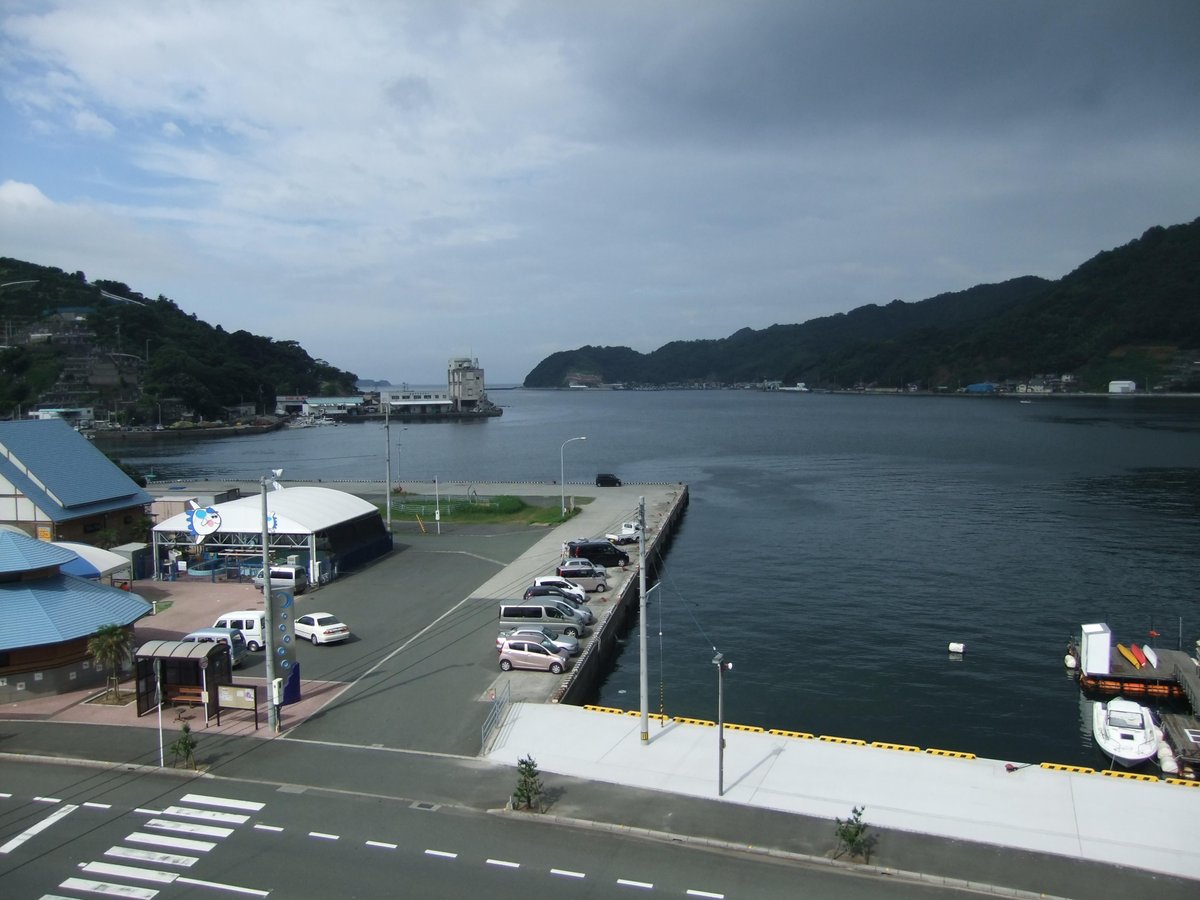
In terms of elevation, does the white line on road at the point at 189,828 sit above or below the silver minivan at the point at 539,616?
below

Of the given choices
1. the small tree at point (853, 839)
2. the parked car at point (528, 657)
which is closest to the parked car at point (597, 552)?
the parked car at point (528, 657)

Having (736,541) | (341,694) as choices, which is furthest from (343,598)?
(736,541)

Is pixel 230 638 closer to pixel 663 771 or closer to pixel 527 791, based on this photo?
pixel 527 791

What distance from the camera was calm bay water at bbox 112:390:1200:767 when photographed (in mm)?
25812

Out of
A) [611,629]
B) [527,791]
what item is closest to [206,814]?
[527,791]

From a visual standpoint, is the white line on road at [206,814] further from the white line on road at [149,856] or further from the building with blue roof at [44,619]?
the building with blue roof at [44,619]

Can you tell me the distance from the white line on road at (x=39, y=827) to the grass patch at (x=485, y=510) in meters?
32.3

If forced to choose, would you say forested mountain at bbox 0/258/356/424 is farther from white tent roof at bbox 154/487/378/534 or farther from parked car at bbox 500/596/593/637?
parked car at bbox 500/596/593/637

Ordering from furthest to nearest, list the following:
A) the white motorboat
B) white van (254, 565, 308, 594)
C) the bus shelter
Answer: white van (254, 565, 308, 594) → the white motorboat → the bus shelter

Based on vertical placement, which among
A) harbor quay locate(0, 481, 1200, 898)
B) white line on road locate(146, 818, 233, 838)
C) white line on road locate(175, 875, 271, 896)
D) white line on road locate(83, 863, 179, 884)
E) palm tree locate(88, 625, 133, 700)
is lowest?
harbor quay locate(0, 481, 1200, 898)

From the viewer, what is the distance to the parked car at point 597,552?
1494 inches

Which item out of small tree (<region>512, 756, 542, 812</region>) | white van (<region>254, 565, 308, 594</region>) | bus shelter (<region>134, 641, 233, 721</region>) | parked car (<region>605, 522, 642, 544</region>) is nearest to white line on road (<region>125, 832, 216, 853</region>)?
small tree (<region>512, 756, 542, 812</region>)

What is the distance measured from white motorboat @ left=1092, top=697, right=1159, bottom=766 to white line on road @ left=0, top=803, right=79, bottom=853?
23.7 m

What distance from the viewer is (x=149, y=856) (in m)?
13.6
